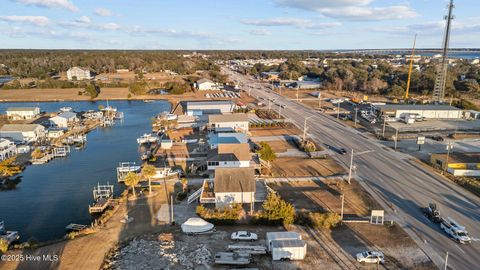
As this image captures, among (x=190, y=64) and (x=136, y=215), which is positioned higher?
(x=190, y=64)

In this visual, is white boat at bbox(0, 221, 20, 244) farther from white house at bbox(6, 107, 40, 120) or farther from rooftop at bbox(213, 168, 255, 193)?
white house at bbox(6, 107, 40, 120)

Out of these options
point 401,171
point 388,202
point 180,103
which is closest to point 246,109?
point 180,103

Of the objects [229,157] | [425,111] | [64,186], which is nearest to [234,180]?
[229,157]

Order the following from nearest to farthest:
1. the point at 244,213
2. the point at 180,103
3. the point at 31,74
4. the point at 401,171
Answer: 1. the point at 244,213
2. the point at 401,171
3. the point at 180,103
4. the point at 31,74

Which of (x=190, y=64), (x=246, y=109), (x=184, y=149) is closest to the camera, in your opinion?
(x=184, y=149)

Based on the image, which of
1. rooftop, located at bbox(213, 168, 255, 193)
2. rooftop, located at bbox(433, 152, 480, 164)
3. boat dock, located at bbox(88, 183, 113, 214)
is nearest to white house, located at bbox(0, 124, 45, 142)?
boat dock, located at bbox(88, 183, 113, 214)

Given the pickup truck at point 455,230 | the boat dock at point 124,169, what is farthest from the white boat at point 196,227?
the pickup truck at point 455,230

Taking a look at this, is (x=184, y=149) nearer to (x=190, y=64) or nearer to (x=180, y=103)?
(x=180, y=103)
